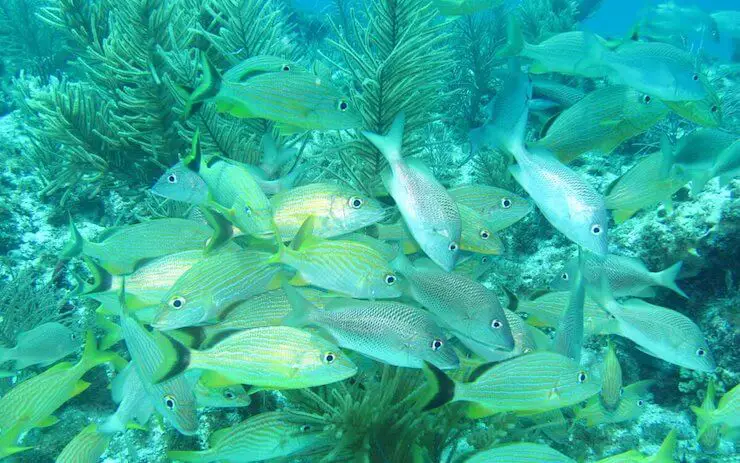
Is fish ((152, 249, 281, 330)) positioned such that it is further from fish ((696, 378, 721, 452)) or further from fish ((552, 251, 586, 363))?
fish ((696, 378, 721, 452))

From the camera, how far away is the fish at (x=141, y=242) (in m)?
2.86

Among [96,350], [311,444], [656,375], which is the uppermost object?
[96,350]

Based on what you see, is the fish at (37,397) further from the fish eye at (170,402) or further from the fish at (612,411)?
the fish at (612,411)

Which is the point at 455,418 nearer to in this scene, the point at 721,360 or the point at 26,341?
the point at 721,360

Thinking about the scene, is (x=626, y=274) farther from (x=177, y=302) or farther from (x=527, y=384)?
(x=177, y=302)

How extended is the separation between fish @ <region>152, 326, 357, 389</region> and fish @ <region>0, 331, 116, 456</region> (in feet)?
3.89

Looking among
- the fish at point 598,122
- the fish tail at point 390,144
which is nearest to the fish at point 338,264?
the fish tail at point 390,144

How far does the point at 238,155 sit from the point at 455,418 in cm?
328

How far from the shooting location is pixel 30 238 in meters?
5.17

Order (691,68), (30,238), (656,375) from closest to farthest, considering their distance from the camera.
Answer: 1. (691,68)
2. (656,375)
3. (30,238)

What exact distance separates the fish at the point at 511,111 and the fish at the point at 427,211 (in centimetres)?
49

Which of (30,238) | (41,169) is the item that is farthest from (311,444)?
(41,169)

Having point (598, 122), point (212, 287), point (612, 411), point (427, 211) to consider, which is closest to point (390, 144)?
point (427, 211)

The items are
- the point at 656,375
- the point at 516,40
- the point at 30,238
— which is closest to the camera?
the point at 516,40
